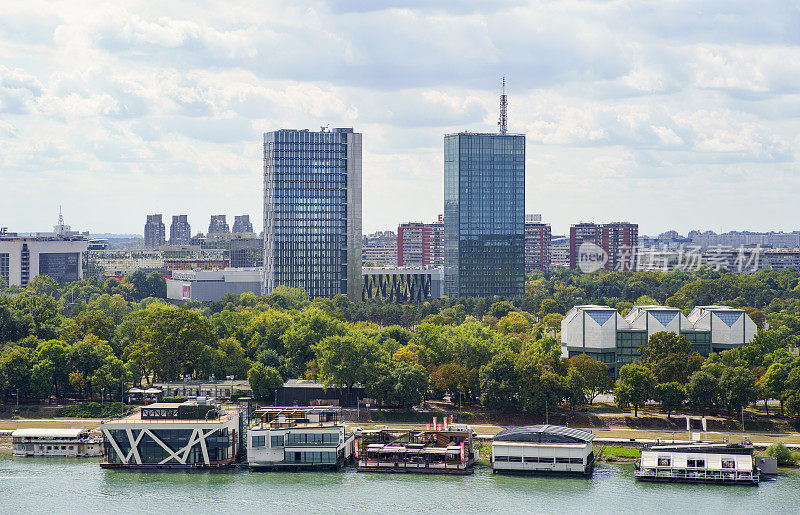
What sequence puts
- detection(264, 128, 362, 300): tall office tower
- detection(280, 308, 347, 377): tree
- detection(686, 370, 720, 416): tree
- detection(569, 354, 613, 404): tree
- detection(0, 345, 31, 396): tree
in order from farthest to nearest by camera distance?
detection(264, 128, 362, 300): tall office tower, detection(280, 308, 347, 377): tree, detection(0, 345, 31, 396): tree, detection(569, 354, 613, 404): tree, detection(686, 370, 720, 416): tree

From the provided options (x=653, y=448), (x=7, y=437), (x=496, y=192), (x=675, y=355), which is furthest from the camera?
(x=496, y=192)

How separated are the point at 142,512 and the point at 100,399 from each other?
27829 millimetres

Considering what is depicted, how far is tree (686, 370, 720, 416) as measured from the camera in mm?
72188

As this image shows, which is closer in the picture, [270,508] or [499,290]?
[270,508]

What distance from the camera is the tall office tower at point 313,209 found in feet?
472

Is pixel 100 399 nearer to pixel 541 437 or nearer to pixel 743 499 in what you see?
pixel 541 437

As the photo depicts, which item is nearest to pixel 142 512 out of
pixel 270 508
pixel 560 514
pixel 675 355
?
pixel 270 508

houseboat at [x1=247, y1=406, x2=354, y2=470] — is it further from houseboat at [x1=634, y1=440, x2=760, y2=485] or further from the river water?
houseboat at [x1=634, y1=440, x2=760, y2=485]

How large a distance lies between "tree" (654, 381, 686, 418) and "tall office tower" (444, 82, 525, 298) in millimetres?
92537

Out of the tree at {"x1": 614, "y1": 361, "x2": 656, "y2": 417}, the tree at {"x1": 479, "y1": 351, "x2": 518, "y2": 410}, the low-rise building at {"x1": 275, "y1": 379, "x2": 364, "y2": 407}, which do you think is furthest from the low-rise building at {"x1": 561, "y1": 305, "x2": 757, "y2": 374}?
the low-rise building at {"x1": 275, "y1": 379, "x2": 364, "y2": 407}

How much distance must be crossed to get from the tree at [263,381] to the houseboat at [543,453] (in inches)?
844

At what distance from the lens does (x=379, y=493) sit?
189ft

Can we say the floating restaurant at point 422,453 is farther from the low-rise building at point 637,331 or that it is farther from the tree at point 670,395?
the low-rise building at point 637,331

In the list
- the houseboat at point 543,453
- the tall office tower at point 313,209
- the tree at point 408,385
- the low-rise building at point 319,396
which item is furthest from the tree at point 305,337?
the tall office tower at point 313,209
